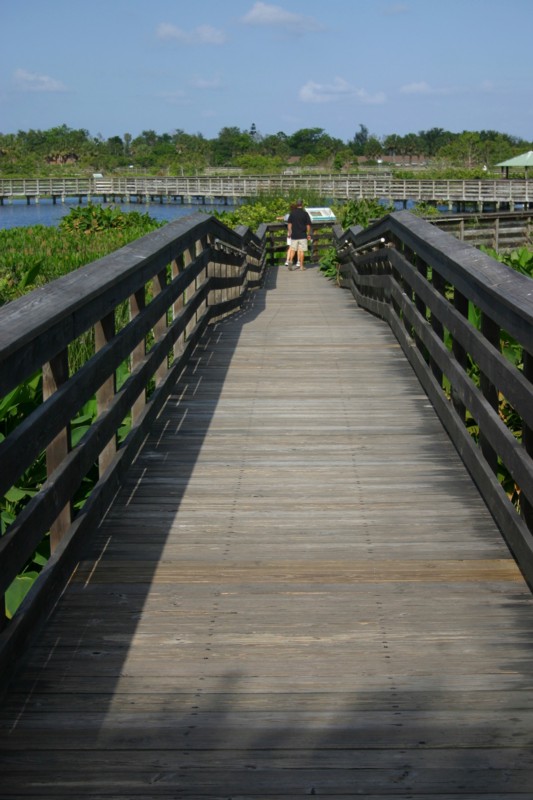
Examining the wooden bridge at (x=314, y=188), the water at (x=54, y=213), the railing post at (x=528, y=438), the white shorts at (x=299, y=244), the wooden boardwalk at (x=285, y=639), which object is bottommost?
the wooden boardwalk at (x=285, y=639)

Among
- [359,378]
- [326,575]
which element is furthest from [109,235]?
[326,575]

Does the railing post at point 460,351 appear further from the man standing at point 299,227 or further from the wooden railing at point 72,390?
the man standing at point 299,227

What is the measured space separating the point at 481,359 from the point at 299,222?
65.5 feet

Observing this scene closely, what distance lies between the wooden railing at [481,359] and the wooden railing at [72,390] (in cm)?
166

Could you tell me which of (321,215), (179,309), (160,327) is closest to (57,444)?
(160,327)

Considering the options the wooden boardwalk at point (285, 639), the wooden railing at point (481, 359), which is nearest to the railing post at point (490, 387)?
the wooden railing at point (481, 359)

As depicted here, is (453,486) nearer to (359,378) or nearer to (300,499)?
(300,499)

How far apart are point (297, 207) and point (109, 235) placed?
4.23m

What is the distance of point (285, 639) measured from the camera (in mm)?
3926

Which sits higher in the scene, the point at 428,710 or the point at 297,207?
the point at 297,207

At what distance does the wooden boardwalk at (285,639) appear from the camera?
10.2 feet

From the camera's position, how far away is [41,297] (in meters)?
4.15

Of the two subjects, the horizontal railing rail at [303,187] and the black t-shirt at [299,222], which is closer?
the black t-shirt at [299,222]

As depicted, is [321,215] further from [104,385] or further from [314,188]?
[314,188]
